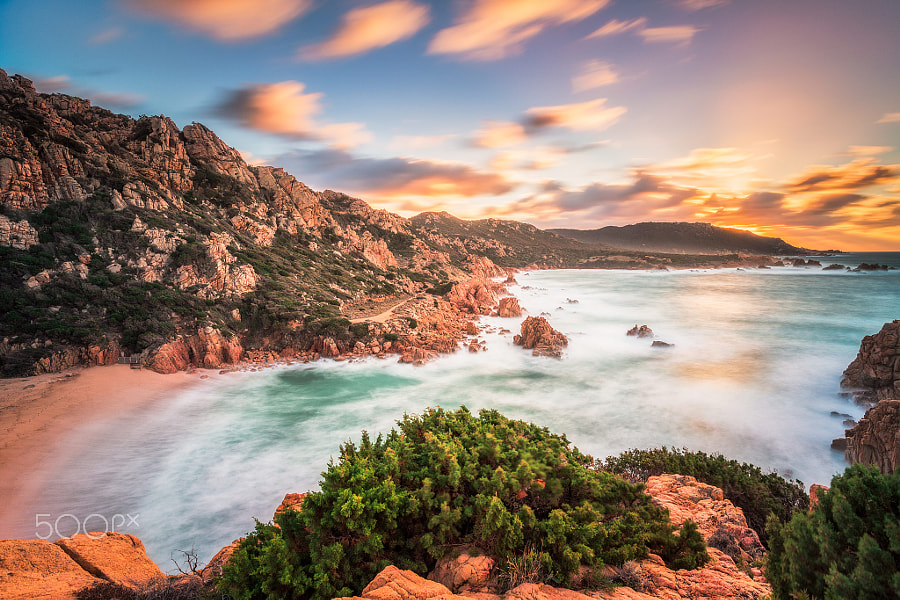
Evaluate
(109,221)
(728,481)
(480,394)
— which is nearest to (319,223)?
(109,221)

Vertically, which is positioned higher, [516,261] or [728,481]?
[516,261]

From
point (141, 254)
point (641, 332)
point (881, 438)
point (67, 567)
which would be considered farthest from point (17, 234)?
point (641, 332)

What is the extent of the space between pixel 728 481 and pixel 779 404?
12699 mm

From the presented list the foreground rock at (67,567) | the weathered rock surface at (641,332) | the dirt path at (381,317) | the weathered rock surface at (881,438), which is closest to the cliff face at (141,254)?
the dirt path at (381,317)

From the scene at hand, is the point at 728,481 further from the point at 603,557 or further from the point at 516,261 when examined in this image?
the point at 516,261

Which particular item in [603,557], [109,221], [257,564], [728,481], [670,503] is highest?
[109,221]

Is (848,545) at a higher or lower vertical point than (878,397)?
higher

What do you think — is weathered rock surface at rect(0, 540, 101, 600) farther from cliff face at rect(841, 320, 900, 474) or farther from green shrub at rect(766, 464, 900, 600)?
cliff face at rect(841, 320, 900, 474)

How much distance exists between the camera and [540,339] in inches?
1062

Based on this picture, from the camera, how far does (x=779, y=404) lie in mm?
17156

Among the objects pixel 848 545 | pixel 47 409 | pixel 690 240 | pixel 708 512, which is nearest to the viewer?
pixel 848 545

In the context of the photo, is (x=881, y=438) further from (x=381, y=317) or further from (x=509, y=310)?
(x=509, y=310)

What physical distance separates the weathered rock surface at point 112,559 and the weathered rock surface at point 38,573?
0.46 feet

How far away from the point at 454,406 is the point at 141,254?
24663 millimetres
